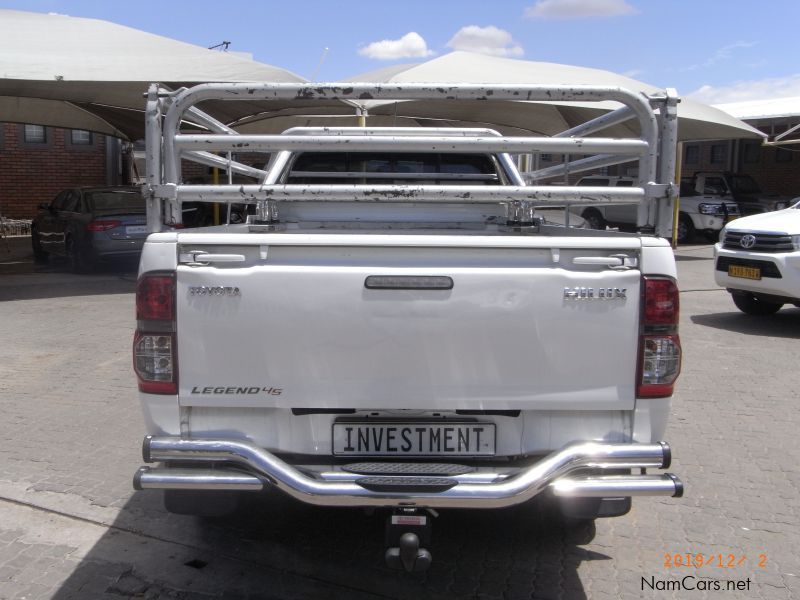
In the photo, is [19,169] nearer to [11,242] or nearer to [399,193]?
[11,242]

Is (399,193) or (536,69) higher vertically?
(536,69)

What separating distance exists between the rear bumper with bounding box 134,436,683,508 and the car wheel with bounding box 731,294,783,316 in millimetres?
8345

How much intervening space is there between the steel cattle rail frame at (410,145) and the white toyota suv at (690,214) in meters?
17.2

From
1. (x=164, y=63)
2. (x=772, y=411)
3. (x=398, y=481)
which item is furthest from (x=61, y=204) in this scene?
(x=398, y=481)

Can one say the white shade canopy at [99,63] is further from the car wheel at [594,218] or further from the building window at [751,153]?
the building window at [751,153]

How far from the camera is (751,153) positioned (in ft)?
88.2

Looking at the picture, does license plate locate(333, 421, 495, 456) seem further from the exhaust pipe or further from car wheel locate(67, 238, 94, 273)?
car wheel locate(67, 238, 94, 273)

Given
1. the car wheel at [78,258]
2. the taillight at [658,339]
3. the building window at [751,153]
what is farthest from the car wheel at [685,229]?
the taillight at [658,339]

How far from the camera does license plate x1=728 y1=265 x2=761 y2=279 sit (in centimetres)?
963

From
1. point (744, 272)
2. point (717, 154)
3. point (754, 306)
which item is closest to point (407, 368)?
point (744, 272)

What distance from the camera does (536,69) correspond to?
634 inches

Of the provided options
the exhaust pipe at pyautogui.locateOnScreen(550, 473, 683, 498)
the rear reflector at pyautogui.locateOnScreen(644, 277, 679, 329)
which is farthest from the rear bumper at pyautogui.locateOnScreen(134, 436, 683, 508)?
the rear reflector at pyautogui.locateOnScreen(644, 277, 679, 329)

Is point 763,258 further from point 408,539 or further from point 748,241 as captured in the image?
point 408,539

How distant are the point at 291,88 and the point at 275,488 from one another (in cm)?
163
